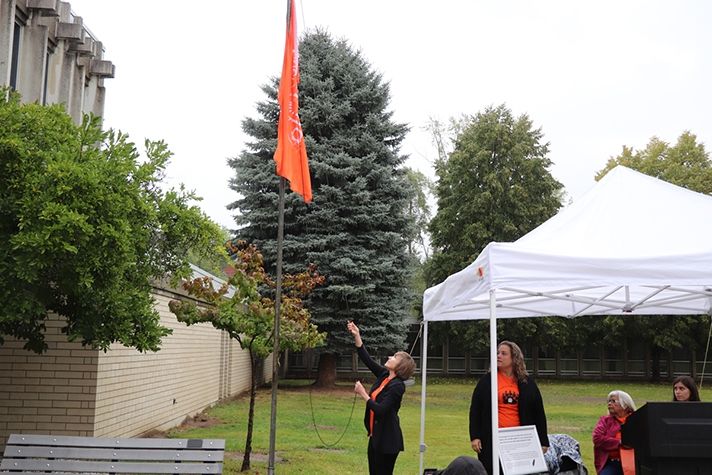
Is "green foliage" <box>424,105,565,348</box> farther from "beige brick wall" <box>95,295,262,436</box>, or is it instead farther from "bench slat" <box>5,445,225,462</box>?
"bench slat" <box>5,445,225,462</box>

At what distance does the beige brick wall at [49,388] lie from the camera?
29.5ft

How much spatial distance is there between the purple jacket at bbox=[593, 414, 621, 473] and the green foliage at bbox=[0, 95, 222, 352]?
4.30 m

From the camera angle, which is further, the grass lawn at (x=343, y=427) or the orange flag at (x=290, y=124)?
the grass lawn at (x=343, y=427)

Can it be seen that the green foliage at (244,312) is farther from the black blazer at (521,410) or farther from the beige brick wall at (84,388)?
the black blazer at (521,410)

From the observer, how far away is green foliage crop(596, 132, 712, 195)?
37.8 metres

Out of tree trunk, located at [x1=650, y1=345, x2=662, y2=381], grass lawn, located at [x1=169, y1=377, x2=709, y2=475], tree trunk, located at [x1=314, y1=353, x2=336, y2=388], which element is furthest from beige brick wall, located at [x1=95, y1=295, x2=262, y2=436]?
tree trunk, located at [x1=650, y1=345, x2=662, y2=381]

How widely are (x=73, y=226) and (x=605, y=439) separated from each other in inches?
202

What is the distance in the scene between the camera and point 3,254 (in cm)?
573

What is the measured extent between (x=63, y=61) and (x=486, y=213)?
26.4 m

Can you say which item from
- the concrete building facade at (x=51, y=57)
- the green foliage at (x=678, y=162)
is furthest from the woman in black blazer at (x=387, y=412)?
the green foliage at (x=678, y=162)

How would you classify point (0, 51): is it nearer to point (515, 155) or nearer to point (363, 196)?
point (363, 196)

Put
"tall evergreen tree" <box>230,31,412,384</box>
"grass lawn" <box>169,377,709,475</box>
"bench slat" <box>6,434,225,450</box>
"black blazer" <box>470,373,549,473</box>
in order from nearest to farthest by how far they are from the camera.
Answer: "bench slat" <box>6,434,225,450</box>
"black blazer" <box>470,373,549,473</box>
"grass lawn" <box>169,377,709,475</box>
"tall evergreen tree" <box>230,31,412,384</box>

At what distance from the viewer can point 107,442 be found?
6508 mm

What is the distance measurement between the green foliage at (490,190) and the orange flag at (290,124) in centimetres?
2792
